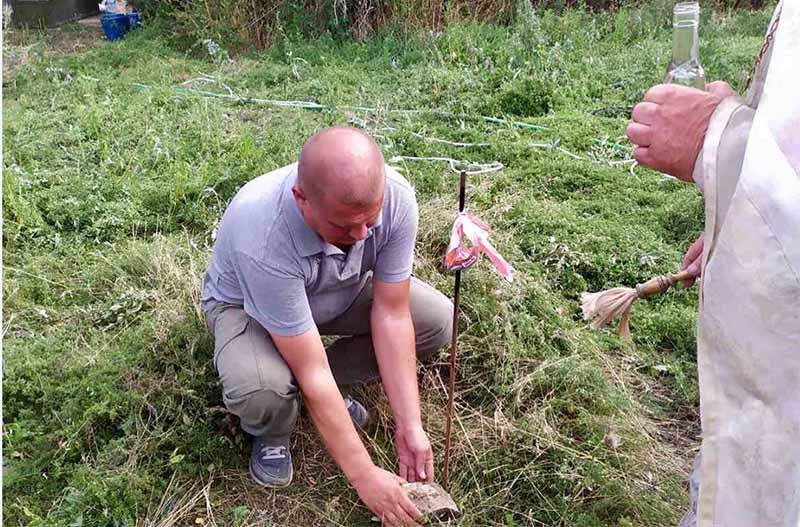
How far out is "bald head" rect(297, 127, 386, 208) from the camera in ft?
6.48

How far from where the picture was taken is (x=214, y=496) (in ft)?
8.09

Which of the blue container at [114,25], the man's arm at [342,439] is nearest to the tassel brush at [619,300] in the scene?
the man's arm at [342,439]

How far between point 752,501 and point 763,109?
0.59 m

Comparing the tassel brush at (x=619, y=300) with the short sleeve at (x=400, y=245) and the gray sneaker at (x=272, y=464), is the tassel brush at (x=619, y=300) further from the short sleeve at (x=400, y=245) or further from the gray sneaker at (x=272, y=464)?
the gray sneaker at (x=272, y=464)

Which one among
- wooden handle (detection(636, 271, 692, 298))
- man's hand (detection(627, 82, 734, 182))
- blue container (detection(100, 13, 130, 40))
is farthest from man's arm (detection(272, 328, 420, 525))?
blue container (detection(100, 13, 130, 40))

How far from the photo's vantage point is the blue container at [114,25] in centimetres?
836

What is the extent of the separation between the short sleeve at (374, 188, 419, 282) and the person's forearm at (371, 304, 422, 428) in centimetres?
12

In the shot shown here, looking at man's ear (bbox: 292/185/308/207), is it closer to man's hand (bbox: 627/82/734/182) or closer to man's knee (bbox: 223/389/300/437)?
man's knee (bbox: 223/389/300/437)

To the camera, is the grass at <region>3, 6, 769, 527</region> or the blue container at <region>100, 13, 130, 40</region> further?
the blue container at <region>100, 13, 130, 40</region>

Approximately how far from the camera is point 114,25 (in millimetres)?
8359

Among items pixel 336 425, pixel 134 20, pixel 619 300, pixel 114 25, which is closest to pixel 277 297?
pixel 336 425

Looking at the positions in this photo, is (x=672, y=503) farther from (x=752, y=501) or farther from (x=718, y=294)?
(x=718, y=294)

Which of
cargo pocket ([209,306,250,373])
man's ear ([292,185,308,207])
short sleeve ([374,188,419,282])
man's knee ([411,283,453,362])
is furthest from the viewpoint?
man's knee ([411,283,453,362])

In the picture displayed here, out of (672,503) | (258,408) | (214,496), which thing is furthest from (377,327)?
(672,503)
